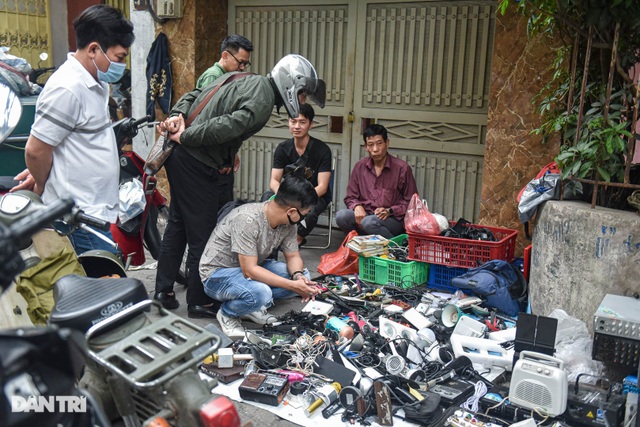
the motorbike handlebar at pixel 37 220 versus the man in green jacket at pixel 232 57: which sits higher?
the man in green jacket at pixel 232 57

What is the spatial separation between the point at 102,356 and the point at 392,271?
4034 mm

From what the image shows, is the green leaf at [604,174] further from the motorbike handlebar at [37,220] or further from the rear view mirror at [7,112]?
the rear view mirror at [7,112]

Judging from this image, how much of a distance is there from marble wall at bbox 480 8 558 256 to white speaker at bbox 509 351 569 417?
2.83 meters

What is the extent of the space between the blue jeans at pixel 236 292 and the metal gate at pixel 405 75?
9.68 feet

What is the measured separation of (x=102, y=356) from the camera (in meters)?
2.12

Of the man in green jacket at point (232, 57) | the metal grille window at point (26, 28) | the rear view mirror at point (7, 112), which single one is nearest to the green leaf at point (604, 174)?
the man in green jacket at point (232, 57)

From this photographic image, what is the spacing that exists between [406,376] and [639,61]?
2811 mm

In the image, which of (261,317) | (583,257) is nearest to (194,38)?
(261,317)

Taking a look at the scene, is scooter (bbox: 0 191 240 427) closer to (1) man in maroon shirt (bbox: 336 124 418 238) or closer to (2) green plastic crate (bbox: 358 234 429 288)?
(2) green plastic crate (bbox: 358 234 429 288)

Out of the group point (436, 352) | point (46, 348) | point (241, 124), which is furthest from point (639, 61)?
point (46, 348)

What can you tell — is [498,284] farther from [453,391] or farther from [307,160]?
[307,160]

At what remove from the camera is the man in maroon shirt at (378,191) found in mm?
6465

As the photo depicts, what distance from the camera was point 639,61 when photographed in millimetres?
4703

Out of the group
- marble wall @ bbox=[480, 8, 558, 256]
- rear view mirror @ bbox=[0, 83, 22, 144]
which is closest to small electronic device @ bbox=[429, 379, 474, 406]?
marble wall @ bbox=[480, 8, 558, 256]
